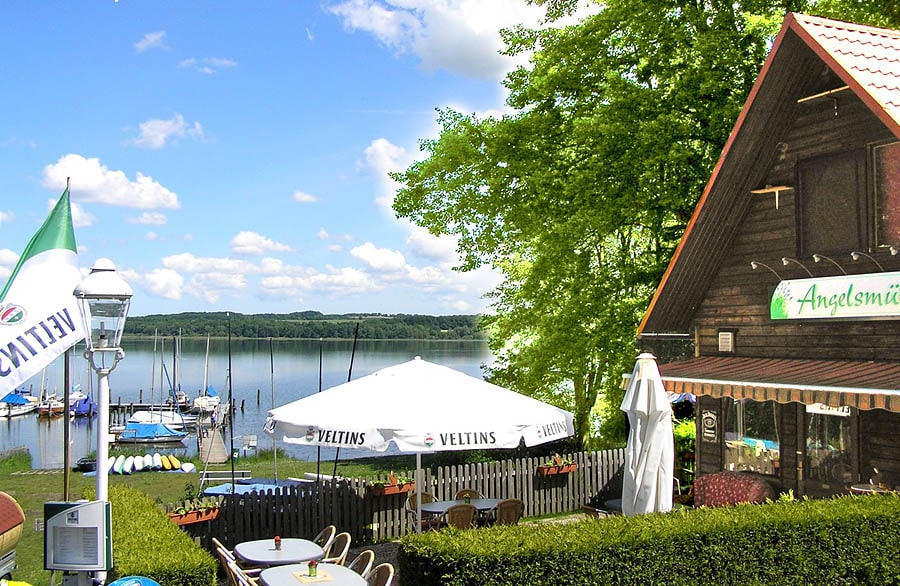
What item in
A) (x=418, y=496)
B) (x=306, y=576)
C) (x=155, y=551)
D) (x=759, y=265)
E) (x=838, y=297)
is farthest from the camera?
(x=759, y=265)

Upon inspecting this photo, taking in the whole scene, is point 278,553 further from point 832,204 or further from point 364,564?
point 832,204

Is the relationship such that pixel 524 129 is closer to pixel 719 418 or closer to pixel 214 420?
pixel 719 418

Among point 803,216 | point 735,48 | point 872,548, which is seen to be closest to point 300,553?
point 872,548

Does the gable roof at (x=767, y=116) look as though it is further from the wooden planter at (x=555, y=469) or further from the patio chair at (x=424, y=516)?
the patio chair at (x=424, y=516)

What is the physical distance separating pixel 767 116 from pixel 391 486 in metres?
8.72

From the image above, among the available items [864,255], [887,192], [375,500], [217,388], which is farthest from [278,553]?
[217,388]

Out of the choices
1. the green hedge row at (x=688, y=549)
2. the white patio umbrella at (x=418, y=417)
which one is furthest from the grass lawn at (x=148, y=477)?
the green hedge row at (x=688, y=549)

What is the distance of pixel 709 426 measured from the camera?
15672 millimetres

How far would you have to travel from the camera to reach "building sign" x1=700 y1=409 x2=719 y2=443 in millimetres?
15539

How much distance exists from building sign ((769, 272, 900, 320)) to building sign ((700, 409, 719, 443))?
2.34 metres

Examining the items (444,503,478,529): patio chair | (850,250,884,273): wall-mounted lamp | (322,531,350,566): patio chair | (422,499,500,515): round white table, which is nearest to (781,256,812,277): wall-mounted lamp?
(850,250,884,273): wall-mounted lamp

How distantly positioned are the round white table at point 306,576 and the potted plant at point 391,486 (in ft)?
16.8

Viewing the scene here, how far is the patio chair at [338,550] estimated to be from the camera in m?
10.4

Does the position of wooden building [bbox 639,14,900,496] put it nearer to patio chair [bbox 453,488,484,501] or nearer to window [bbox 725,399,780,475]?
window [bbox 725,399,780,475]
